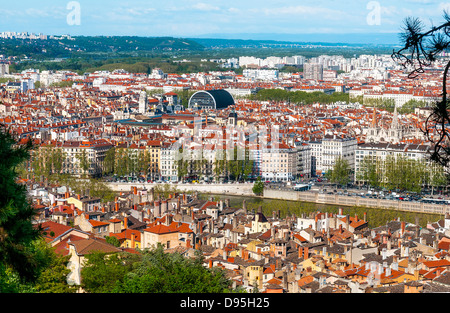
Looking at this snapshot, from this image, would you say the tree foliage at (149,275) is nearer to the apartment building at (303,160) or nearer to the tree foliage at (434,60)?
the tree foliage at (434,60)

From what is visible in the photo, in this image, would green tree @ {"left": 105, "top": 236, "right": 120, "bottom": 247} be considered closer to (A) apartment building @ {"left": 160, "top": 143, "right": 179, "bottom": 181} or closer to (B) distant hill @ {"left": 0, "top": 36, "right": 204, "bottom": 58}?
(A) apartment building @ {"left": 160, "top": 143, "right": 179, "bottom": 181}

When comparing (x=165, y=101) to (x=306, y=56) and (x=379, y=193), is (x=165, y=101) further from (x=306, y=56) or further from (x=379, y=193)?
(x=306, y=56)

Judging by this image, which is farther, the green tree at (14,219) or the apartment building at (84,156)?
the apartment building at (84,156)

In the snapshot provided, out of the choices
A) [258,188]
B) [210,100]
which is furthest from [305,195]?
[210,100]

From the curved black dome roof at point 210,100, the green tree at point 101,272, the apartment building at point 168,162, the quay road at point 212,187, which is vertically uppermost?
the green tree at point 101,272

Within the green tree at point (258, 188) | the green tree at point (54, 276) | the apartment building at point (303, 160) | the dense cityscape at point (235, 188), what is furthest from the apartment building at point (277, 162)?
the green tree at point (54, 276)

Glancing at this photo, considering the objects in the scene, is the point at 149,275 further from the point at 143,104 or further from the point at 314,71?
the point at 314,71

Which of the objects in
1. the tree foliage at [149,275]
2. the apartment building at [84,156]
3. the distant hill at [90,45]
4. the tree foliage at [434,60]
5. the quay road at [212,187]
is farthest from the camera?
the distant hill at [90,45]
